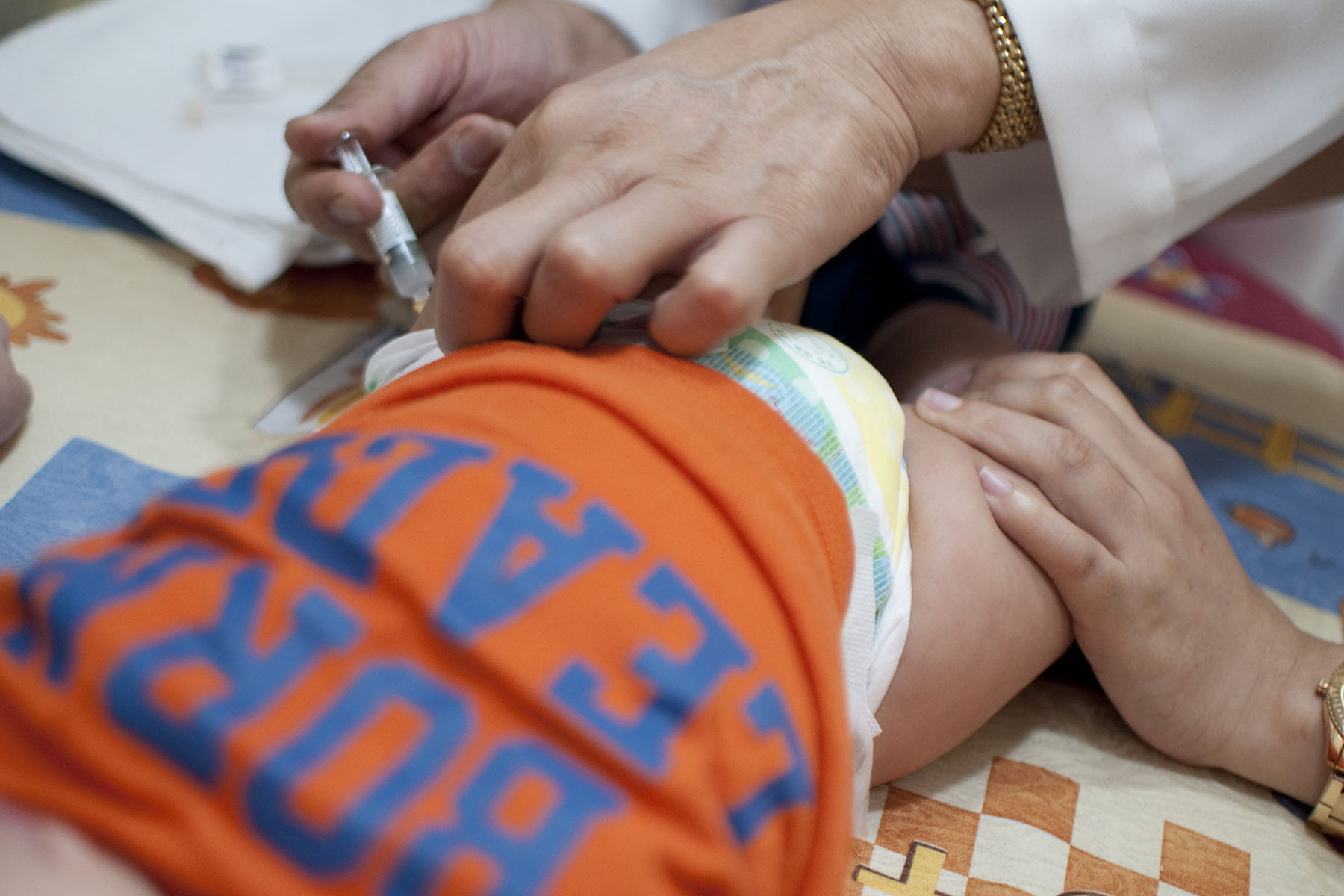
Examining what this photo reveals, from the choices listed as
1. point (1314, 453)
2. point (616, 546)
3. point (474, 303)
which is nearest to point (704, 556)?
point (616, 546)

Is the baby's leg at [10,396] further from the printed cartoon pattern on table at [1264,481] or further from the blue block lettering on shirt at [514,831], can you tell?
the printed cartoon pattern on table at [1264,481]

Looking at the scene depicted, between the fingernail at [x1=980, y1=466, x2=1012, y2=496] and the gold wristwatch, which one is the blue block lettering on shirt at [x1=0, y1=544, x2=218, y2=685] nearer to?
the fingernail at [x1=980, y1=466, x2=1012, y2=496]

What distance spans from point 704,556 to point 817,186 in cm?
26

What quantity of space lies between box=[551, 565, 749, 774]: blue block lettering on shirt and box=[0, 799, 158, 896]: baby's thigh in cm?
14

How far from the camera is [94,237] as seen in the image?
901 mm

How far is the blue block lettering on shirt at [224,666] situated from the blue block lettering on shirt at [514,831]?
0.06 meters

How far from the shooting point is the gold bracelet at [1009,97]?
0.61 meters

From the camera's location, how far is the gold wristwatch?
0.58 metres

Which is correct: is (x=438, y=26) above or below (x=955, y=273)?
above

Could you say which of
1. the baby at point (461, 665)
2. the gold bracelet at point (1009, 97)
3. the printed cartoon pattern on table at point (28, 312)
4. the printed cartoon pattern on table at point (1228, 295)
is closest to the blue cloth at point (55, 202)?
the printed cartoon pattern on table at point (28, 312)

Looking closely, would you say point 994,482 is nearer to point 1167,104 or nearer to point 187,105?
point 1167,104

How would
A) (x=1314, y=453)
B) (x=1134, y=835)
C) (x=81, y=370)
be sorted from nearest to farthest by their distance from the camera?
(x=1134, y=835), (x=81, y=370), (x=1314, y=453)

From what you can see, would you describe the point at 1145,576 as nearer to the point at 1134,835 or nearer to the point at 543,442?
the point at 1134,835

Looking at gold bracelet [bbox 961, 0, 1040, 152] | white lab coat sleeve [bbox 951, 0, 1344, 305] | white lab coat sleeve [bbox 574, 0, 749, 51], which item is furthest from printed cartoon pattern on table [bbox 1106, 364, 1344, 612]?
white lab coat sleeve [bbox 574, 0, 749, 51]
